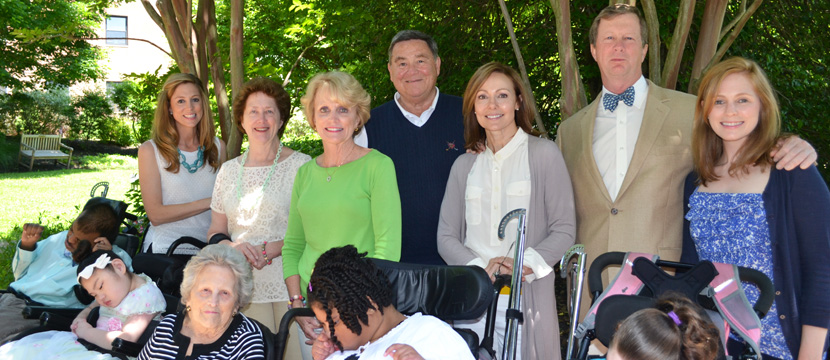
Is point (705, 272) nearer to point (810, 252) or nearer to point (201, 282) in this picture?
point (810, 252)

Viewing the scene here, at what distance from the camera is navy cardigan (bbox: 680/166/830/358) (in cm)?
265

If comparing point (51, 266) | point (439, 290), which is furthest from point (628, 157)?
point (51, 266)

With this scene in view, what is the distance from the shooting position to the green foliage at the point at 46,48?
12938 mm

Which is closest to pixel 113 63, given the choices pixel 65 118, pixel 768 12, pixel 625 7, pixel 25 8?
pixel 65 118

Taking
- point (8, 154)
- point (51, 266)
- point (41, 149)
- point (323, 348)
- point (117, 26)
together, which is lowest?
point (8, 154)

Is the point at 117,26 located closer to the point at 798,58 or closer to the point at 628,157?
the point at 798,58

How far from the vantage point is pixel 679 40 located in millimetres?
4977

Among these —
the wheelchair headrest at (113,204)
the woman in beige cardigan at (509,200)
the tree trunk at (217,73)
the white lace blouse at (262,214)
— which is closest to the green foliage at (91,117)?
the tree trunk at (217,73)

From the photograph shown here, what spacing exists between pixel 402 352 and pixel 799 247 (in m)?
1.62

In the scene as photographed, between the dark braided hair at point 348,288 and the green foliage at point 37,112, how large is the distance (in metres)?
22.7

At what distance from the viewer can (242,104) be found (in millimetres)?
3912

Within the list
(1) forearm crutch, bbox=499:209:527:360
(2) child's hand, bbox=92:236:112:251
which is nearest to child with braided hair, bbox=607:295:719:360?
(1) forearm crutch, bbox=499:209:527:360

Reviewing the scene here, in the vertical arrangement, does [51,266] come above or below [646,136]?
below

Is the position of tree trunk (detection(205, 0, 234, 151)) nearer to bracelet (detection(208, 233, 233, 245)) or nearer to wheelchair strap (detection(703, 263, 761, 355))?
bracelet (detection(208, 233, 233, 245))
